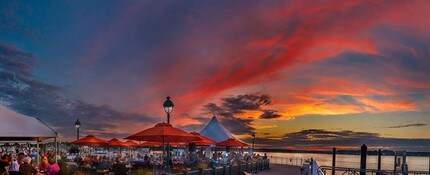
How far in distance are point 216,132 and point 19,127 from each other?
23.3 metres

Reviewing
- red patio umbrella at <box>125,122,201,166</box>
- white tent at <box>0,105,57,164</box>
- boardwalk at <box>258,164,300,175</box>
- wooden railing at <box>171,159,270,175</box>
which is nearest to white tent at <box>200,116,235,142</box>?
wooden railing at <box>171,159,270,175</box>

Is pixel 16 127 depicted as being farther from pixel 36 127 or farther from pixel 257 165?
pixel 257 165

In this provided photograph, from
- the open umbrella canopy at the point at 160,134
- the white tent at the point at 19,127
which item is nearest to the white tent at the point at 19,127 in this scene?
the white tent at the point at 19,127

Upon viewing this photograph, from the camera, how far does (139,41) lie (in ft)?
78.6

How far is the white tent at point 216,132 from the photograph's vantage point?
3422 cm

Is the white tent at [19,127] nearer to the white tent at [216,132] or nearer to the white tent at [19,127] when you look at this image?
the white tent at [19,127]

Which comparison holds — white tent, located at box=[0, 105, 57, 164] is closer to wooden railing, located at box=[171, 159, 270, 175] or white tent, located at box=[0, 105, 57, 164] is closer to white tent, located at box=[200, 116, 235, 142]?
wooden railing, located at box=[171, 159, 270, 175]

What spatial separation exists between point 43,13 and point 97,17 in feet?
9.70

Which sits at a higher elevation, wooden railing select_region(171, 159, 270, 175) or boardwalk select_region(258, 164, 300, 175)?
wooden railing select_region(171, 159, 270, 175)

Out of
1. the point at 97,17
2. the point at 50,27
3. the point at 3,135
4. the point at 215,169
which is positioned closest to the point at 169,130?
the point at 215,169

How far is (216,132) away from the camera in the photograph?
114ft

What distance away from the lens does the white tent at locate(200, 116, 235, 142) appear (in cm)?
3422

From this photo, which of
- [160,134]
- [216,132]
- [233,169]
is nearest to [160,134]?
[160,134]

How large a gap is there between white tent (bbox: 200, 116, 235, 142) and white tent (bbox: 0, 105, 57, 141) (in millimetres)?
21419
